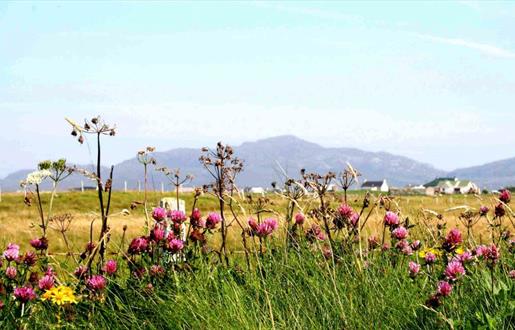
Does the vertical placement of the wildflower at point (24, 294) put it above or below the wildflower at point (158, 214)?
below

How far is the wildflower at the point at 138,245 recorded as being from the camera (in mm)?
6230

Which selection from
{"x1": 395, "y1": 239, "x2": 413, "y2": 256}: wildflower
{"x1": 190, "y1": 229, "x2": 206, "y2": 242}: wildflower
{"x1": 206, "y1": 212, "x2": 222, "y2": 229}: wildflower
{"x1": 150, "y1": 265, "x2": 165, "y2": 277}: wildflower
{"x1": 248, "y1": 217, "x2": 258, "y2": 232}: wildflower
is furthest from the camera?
{"x1": 395, "y1": 239, "x2": 413, "y2": 256}: wildflower

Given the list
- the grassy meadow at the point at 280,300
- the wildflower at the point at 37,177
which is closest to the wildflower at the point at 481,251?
the grassy meadow at the point at 280,300

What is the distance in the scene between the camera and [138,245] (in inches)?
246

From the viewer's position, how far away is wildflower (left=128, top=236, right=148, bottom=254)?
6.23 meters

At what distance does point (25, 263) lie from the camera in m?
6.29

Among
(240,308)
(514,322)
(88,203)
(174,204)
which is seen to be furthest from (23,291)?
(88,203)

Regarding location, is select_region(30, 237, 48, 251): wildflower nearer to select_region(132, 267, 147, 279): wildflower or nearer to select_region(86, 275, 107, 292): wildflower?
select_region(132, 267, 147, 279): wildflower

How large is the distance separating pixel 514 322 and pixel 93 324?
9.91 ft

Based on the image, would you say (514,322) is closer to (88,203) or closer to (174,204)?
(174,204)

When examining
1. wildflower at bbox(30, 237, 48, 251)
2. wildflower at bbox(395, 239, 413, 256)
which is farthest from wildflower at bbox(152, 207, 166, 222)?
wildflower at bbox(395, 239, 413, 256)

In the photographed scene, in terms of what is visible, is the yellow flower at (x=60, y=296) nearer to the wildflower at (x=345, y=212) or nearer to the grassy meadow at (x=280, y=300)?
the grassy meadow at (x=280, y=300)

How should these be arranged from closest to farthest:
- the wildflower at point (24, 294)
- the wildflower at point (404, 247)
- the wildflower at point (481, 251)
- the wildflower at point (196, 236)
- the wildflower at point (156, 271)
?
1. the wildflower at point (481, 251)
2. the wildflower at point (24, 294)
3. the wildflower at point (156, 271)
4. the wildflower at point (196, 236)
5. the wildflower at point (404, 247)

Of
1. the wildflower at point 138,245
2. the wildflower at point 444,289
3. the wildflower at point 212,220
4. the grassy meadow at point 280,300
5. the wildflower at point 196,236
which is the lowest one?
the grassy meadow at point 280,300
